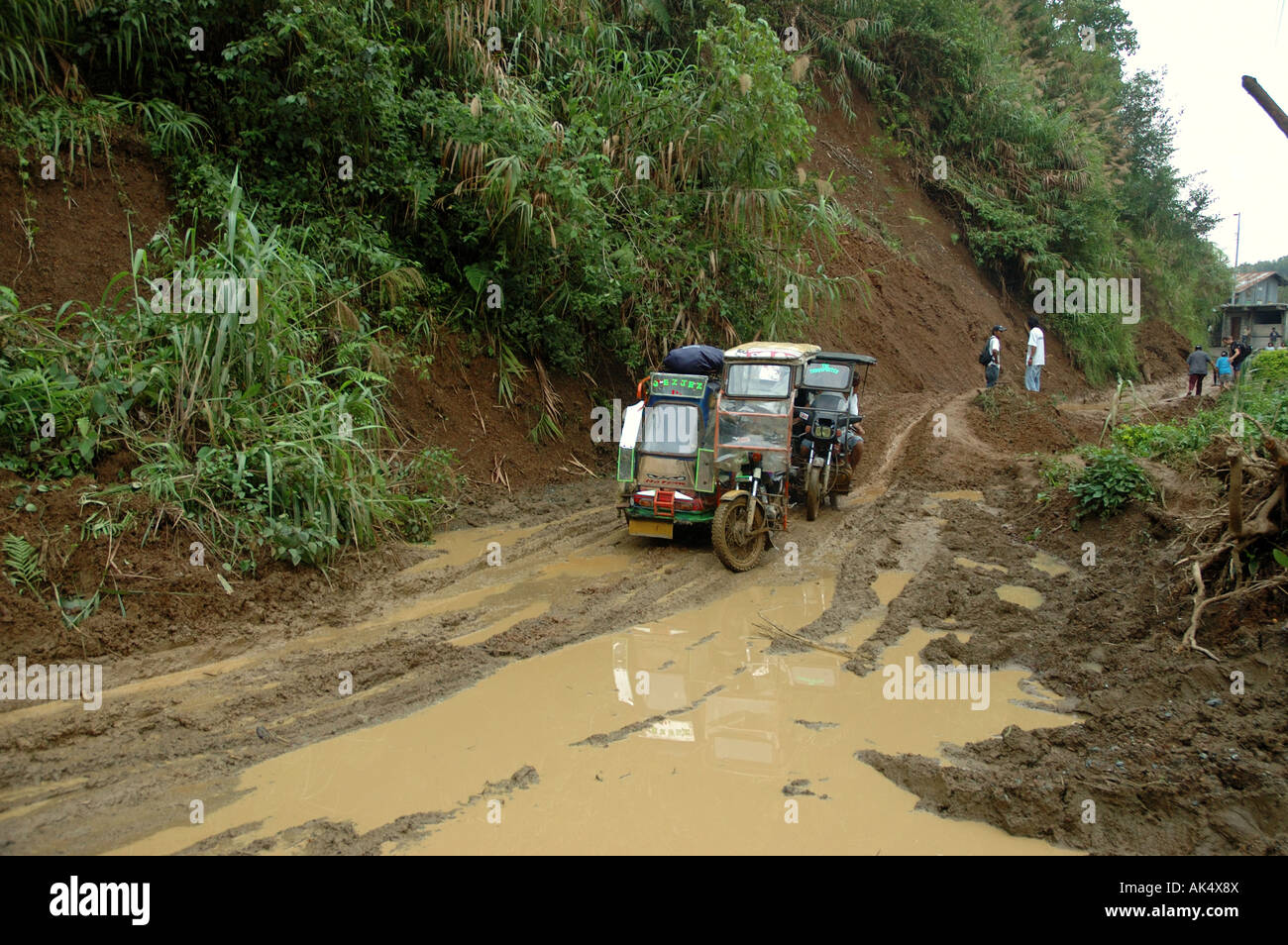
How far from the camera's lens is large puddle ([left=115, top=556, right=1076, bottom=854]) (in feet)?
13.3

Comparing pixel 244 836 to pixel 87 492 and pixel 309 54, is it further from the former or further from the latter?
pixel 309 54

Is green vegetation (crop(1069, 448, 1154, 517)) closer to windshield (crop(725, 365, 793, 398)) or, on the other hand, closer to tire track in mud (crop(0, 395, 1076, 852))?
tire track in mud (crop(0, 395, 1076, 852))

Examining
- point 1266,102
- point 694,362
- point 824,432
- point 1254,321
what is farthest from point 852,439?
point 1254,321

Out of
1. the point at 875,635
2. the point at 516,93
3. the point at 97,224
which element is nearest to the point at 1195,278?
the point at 516,93

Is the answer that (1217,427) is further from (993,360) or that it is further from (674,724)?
(993,360)

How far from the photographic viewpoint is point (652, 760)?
4.76m

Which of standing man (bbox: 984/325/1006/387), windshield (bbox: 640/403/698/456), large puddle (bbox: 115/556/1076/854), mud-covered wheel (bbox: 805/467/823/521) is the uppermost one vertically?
standing man (bbox: 984/325/1006/387)

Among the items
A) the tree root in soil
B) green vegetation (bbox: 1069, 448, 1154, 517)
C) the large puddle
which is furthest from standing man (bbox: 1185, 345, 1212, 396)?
the large puddle

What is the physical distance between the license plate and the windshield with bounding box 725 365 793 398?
158 cm

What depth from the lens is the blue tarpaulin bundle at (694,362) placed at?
9.41 m

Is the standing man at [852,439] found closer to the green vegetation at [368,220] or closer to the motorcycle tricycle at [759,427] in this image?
the motorcycle tricycle at [759,427]

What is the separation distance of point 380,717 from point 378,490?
3.60 m

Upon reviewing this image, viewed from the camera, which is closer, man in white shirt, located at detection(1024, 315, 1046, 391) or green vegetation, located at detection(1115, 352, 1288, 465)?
green vegetation, located at detection(1115, 352, 1288, 465)

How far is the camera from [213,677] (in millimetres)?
5551
